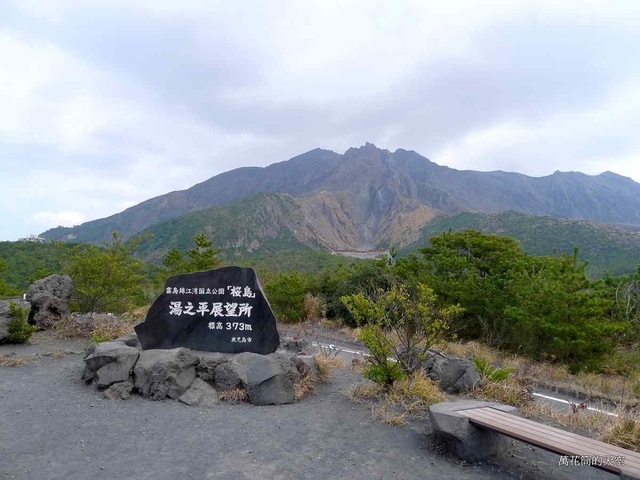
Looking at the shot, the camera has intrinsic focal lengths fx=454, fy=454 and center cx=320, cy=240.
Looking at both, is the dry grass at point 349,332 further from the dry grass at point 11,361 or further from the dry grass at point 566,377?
the dry grass at point 11,361

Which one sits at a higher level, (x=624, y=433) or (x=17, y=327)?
(x=17, y=327)

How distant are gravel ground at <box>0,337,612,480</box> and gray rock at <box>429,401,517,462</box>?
0.39 ft

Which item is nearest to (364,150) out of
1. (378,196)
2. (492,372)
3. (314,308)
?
(378,196)

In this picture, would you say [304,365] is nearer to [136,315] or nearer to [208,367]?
[208,367]

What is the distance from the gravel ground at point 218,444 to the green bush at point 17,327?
3305 mm

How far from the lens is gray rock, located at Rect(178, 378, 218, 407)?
21.0 feet

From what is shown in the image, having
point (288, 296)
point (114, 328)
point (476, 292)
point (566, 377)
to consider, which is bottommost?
point (566, 377)

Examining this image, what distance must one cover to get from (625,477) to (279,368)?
4.40 m

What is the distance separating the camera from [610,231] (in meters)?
47.0

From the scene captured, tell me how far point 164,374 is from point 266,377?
4.97ft

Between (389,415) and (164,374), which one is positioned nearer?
(389,415)

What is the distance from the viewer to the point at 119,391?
664 centimetres

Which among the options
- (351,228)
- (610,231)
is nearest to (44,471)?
(610,231)

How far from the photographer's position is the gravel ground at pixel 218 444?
425 centimetres
